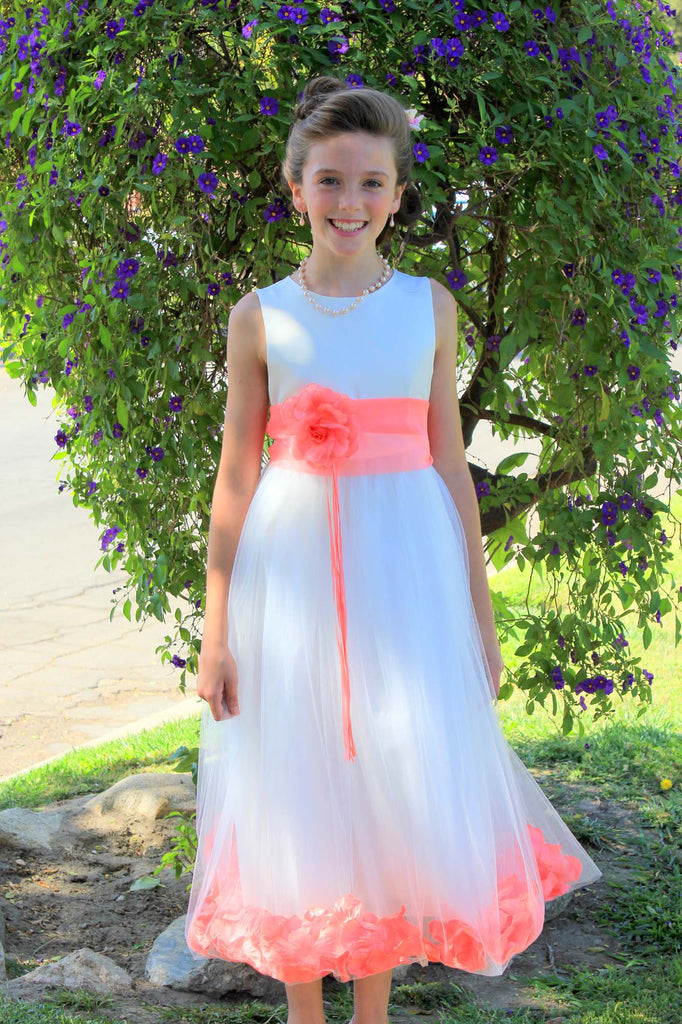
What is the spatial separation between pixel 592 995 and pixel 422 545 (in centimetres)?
117

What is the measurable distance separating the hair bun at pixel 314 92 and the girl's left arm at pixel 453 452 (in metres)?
0.40

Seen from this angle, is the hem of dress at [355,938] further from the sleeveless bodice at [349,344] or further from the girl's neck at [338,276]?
the girl's neck at [338,276]

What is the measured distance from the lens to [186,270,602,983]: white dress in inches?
79.8

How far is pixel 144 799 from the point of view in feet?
12.1

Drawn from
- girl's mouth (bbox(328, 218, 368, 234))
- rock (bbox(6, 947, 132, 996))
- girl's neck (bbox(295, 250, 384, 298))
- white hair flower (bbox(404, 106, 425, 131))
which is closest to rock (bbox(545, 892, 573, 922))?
rock (bbox(6, 947, 132, 996))

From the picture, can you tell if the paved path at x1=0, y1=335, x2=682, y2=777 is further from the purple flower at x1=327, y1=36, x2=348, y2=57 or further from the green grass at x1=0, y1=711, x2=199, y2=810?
the purple flower at x1=327, y1=36, x2=348, y2=57

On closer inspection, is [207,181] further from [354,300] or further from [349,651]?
[349,651]

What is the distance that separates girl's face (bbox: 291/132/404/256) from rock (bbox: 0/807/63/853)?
2.11 meters

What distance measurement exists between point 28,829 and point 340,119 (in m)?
2.35

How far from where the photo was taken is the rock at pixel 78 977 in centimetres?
255

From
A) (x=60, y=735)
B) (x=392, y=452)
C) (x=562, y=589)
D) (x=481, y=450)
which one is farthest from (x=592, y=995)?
(x=481, y=450)

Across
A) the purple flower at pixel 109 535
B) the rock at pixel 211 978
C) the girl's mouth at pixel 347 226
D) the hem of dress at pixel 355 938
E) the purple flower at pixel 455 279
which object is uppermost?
the girl's mouth at pixel 347 226

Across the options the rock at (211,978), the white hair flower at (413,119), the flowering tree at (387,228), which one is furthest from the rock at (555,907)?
the white hair flower at (413,119)

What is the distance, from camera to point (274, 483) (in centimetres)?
220
